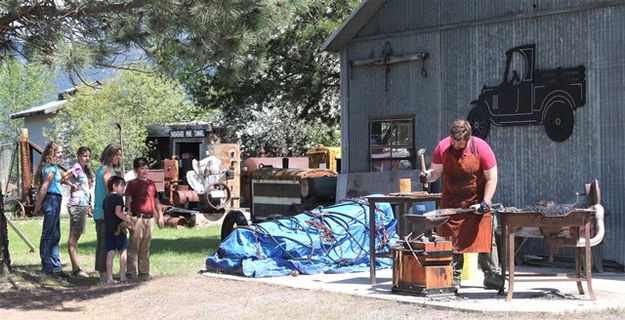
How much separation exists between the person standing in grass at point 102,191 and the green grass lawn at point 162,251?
963 mm

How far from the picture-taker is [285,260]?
1227 centimetres

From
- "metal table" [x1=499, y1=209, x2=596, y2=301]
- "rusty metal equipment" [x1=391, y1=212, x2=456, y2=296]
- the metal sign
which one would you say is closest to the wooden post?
the metal sign

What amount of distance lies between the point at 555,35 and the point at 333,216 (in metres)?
3.89

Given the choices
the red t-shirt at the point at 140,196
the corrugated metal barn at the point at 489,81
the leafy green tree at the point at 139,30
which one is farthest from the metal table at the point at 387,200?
the red t-shirt at the point at 140,196

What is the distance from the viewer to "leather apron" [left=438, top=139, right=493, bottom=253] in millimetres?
9891

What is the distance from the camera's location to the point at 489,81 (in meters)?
13.6

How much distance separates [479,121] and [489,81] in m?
0.60

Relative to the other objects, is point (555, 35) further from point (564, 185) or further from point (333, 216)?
point (333, 216)

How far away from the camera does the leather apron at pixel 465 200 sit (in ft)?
32.4

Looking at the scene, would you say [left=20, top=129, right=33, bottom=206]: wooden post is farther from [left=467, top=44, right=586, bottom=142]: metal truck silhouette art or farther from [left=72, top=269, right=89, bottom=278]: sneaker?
[left=467, top=44, right=586, bottom=142]: metal truck silhouette art

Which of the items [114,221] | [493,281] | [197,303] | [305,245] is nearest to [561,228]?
[493,281]

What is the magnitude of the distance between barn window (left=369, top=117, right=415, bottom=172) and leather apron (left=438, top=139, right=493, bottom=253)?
14.9 feet

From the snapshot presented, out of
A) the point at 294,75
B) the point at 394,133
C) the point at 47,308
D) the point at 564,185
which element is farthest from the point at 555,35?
the point at 294,75

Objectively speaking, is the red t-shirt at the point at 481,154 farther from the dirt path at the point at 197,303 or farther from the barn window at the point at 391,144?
the barn window at the point at 391,144
